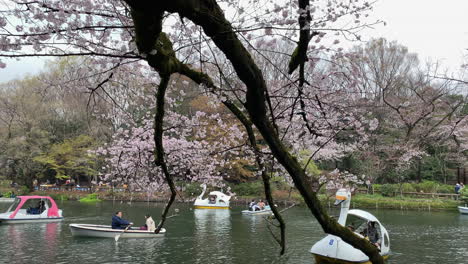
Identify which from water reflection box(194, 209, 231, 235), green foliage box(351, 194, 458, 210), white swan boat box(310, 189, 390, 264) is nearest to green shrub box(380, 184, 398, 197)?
green foliage box(351, 194, 458, 210)

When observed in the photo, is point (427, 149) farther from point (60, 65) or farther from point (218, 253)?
point (60, 65)

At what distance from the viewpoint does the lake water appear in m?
10.1

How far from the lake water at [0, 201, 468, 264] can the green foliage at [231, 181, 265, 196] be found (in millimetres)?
9596

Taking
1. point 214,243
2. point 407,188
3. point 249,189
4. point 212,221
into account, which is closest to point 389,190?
point 407,188

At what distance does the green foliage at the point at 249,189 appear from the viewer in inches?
1087

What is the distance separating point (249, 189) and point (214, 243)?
15931mm

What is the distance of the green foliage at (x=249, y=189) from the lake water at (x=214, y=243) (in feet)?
31.5

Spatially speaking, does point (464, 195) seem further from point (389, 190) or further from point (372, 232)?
point (372, 232)

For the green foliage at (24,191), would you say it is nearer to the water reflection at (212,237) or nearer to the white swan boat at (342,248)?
the water reflection at (212,237)

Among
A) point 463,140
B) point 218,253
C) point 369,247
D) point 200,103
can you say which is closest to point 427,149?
point 463,140

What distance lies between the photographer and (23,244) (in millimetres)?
11852

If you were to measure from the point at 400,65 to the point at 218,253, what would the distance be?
25.7m

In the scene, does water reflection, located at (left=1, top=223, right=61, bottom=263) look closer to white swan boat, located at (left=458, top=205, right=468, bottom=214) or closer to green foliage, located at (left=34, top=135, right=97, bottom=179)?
green foliage, located at (left=34, top=135, right=97, bottom=179)

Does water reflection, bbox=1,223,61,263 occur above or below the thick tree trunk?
below
